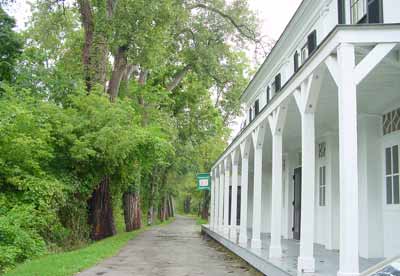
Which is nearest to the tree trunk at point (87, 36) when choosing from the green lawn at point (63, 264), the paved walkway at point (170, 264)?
the paved walkway at point (170, 264)

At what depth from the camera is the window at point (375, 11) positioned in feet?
23.4

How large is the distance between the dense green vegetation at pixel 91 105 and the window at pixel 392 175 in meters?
6.51

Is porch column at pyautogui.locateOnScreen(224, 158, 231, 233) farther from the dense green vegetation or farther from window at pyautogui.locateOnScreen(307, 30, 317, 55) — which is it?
window at pyautogui.locateOnScreen(307, 30, 317, 55)

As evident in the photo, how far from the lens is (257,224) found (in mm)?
10164

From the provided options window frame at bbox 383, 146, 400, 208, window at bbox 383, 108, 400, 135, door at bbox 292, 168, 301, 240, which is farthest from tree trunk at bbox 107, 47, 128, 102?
window frame at bbox 383, 146, 400, 208

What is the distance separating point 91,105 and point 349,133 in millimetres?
10915

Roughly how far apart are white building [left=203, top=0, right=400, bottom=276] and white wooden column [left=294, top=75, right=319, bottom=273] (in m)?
0.02

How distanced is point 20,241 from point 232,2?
16.3 m

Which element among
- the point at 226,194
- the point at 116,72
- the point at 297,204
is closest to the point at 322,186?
the point at 297,204

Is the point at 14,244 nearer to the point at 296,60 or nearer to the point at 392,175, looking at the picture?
the point at 392,175

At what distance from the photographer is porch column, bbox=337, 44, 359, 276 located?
515 cm

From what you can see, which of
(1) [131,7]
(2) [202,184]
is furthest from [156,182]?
(1) [131,7]

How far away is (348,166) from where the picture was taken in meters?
5.36

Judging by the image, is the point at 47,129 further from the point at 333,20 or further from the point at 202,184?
the point at 202,184
